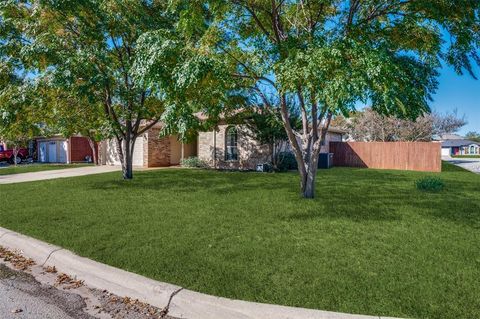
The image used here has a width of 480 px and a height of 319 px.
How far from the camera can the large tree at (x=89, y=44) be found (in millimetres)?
9617

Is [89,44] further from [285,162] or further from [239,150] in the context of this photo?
[285,162]

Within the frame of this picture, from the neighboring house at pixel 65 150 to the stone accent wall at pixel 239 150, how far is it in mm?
14510

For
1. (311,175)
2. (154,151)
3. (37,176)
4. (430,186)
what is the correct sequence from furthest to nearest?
(154,151) < (37,176) < (430,186) < (311,175)

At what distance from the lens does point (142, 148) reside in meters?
21.7

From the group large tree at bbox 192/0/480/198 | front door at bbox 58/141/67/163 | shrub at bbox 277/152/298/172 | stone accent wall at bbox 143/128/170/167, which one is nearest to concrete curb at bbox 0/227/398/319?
large tree at bbox 192/0/480/198

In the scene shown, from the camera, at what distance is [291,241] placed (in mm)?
4980

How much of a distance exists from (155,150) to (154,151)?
0.32 ft

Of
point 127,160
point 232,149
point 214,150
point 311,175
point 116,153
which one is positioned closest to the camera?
point 311,175

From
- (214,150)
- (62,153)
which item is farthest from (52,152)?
(214,150)

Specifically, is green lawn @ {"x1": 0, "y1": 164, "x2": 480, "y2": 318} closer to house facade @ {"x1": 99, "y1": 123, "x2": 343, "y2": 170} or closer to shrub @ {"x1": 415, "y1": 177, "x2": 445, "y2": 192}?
shrub @ {"x1": 415, "y1": 177, "x2": 445, "y2": 192}

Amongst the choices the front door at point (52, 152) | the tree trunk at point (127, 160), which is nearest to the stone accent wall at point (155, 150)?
the tree trunk at point (127, 160)

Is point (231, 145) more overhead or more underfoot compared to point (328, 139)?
more underfoot

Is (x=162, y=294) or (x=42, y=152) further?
(x=42, y=152)

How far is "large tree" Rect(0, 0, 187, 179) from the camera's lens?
962cm
